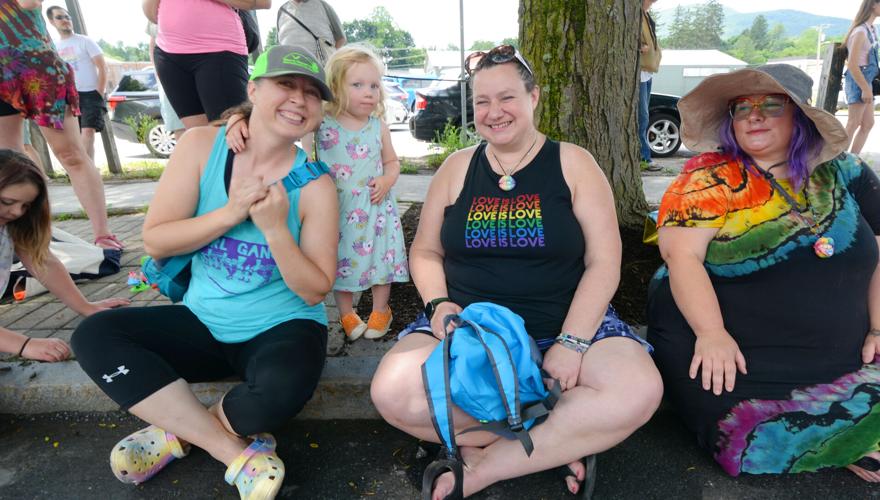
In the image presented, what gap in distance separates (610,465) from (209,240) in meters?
1.72

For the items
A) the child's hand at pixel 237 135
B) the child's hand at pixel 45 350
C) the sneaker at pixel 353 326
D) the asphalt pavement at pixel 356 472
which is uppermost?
the child's hand at pixel 237 135

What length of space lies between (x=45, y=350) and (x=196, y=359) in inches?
36.6

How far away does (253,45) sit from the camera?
13.1 ft

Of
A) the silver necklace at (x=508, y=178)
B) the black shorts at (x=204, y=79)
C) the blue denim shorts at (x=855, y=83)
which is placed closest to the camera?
the silver necklace at (x=508, y=178)

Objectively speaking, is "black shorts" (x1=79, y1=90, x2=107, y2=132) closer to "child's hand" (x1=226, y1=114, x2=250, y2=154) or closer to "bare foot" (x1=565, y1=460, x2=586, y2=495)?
"child's hand" (x1=226, y1=114, x2=250, y2=154)

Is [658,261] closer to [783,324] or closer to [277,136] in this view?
[783,324]

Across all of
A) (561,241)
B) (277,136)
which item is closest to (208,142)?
(277,136)

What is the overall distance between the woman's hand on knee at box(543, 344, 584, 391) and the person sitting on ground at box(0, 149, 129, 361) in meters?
2.21

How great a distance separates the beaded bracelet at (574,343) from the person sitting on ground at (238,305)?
907 millimetres

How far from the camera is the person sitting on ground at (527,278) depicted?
70.9 inches

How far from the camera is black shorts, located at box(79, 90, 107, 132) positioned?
6648mm

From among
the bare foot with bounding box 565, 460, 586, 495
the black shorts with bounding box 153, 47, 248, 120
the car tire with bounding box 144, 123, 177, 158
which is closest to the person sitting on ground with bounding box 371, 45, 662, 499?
the bare foot with bounding box 565, 460, 586, 495

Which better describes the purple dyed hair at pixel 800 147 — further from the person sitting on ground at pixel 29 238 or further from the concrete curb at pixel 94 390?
the person sitting on ground at pixel 29 238

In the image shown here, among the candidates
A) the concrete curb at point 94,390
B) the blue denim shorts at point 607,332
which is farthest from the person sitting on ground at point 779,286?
the concrete curb at point 94,390
